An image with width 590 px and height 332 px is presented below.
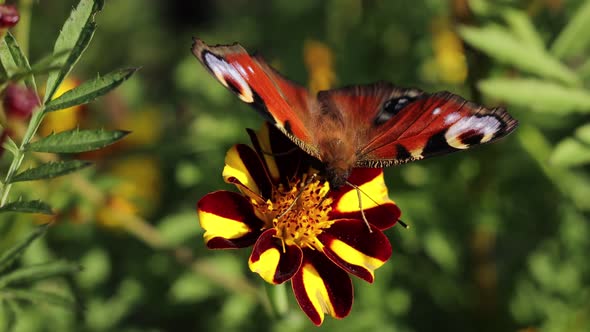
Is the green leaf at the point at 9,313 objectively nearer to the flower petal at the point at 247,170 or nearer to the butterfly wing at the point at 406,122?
the flower petal at the point at 247,170

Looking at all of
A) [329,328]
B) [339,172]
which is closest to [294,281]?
[339,172]

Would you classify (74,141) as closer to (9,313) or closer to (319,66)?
(9,313)

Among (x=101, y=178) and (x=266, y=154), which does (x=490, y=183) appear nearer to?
(x=266, y=154)

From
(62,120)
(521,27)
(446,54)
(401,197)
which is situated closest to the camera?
(521,27)

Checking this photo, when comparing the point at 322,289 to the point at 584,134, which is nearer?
the point at 322,289

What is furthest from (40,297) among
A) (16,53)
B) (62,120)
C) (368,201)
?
(62,120)

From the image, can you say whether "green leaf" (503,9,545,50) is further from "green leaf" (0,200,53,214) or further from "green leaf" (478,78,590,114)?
"green leaf" (0,200,53,214)

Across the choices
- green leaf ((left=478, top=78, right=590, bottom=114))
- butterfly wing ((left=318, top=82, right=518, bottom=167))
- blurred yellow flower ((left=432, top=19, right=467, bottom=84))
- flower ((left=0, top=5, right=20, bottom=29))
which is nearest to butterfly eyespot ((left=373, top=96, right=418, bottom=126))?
butterfly wing ((left=318, top=82, right=518, bottom=167))

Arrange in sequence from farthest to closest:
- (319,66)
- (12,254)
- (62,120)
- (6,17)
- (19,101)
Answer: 1. (319,66)
2. (62,120)
3. (12,254)
4. (19,101)
5. (6,17)
